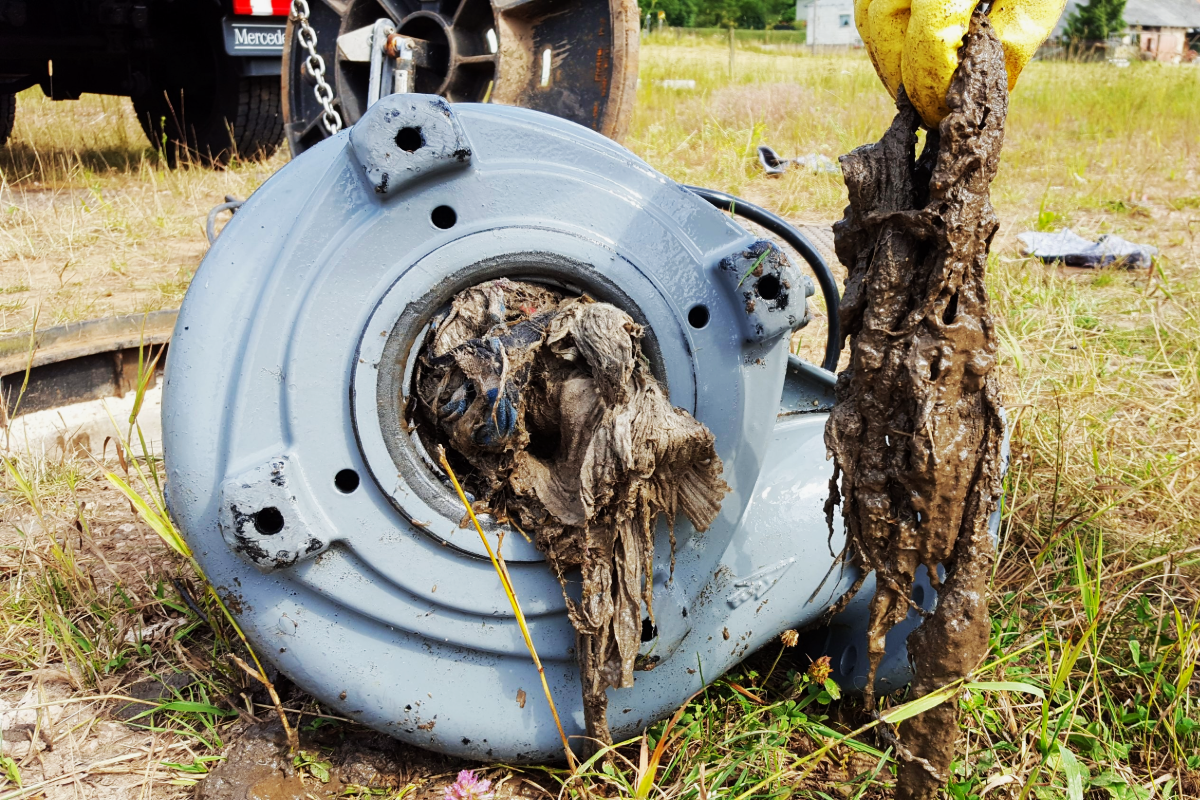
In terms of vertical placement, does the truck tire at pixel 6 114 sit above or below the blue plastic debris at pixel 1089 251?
above

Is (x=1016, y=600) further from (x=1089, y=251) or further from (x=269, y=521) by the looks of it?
(x=1089, y=251)

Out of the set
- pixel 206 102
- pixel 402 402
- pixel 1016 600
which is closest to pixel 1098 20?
pixel 206 102

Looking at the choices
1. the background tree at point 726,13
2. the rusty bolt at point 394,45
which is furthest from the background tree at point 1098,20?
the rusty bolt at point 394,45

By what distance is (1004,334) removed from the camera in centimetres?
286

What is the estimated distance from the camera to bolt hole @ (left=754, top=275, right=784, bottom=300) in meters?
1.43

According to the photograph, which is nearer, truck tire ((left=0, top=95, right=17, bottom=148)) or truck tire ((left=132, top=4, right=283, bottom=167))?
truck tire ((left=132, top=4, right=283, bottom=167))

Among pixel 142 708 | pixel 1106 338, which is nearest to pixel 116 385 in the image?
pixel 142 708

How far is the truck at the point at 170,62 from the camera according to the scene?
479 cm

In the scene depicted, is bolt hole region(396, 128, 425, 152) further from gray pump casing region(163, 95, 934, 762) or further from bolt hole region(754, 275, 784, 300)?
bolt hole region(754, 275, 784, 300)

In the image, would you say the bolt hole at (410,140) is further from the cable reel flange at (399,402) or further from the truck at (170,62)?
the truck at (170,62)

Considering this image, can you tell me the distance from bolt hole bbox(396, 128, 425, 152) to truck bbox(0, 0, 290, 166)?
3.85 metres

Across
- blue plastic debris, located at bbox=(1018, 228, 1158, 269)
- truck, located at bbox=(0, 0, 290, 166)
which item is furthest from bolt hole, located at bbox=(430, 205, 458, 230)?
truck, located at bbox=(0, 0, 290, 166)

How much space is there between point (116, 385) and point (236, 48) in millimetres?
2490

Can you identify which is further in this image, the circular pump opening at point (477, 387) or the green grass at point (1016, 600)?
the green grass at point (1016, 600)
